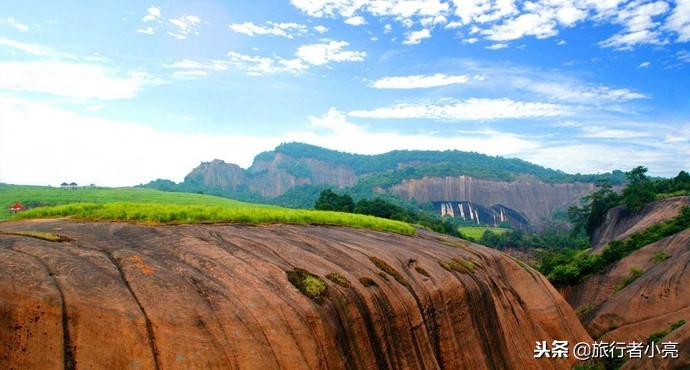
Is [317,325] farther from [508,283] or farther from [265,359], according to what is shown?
[508,283]

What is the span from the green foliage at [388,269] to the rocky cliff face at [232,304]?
0.07 m

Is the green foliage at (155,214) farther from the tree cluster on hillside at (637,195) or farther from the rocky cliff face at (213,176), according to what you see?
the rocky cliff face at (213,176)

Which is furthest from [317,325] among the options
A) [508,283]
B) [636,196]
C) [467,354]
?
[636,196]

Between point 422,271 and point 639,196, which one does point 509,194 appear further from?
point 422,271

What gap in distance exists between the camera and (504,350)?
600 inches

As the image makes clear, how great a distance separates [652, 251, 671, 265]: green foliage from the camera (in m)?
27.8

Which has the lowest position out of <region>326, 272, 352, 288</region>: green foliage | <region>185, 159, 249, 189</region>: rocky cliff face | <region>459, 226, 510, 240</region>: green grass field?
<region>459, 226, 510, 240</region>: green grass field

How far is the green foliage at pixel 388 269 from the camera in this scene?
1257cm

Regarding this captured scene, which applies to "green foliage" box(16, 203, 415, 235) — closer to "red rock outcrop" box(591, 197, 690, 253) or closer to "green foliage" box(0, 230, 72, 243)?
"green foliage" box(0, 230, 72, 243)

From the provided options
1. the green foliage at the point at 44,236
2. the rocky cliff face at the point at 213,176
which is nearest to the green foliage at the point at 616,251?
the green foliage at the point at 44,236

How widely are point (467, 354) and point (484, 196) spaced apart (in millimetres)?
143543

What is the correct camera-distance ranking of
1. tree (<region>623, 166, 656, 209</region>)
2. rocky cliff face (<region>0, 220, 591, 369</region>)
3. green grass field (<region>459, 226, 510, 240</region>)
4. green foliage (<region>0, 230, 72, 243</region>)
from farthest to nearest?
green grass field (<region>459, 226, 510, 240</region>) < tree (<region>623, 166, 656, 209</region>) < green foliage (<region>0, 230, 72, 243</region>) < rocky cliff face (<region>0, 220, 591, 369</region>)

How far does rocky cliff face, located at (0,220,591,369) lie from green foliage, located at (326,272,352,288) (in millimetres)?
78

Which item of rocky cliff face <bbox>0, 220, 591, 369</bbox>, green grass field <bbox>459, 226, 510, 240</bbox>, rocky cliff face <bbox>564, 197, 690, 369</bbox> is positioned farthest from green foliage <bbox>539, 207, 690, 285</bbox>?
green grass field <bbox>459, 226, 510, 240</bbox>
